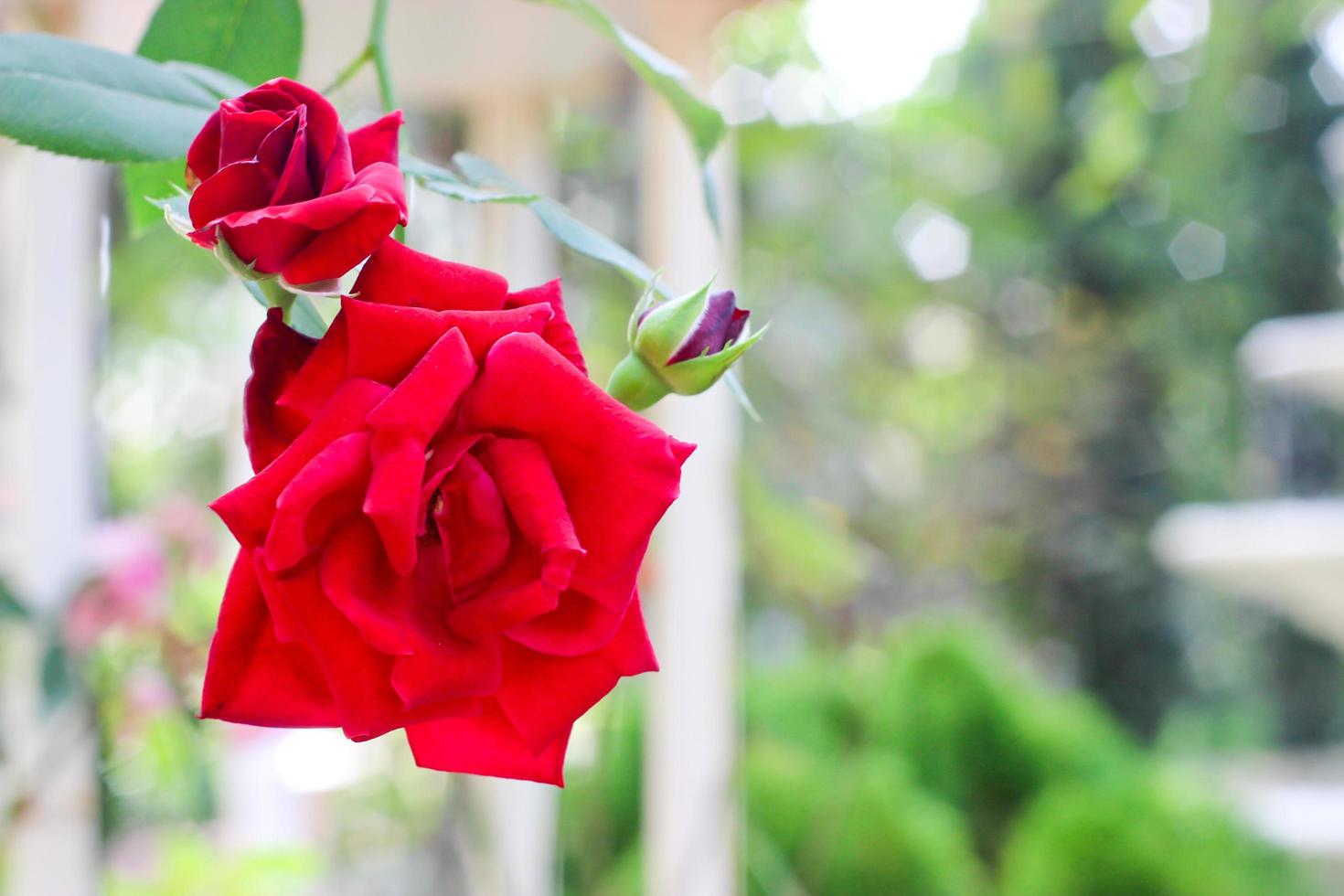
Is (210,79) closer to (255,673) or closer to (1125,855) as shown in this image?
(255,673)

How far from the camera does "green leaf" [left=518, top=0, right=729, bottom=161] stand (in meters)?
0.26

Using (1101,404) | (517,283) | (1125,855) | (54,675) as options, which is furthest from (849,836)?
(1101,404)

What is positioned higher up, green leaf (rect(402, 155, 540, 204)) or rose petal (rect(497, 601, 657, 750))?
green leaf (rect(402, 155, 540, 204))

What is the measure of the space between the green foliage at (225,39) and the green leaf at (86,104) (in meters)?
0.03

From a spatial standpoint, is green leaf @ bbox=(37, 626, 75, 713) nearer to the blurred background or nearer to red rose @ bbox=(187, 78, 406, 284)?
the blurred background

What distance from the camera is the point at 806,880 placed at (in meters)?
1.39

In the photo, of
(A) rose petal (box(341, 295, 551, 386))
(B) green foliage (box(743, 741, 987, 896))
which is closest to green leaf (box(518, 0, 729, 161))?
(A) rose petal (box(341, 295, 551, 386))

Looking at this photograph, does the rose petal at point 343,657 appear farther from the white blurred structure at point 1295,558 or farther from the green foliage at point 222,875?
the white blurred structure at point 1295,558

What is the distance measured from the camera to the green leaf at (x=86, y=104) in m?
0.22

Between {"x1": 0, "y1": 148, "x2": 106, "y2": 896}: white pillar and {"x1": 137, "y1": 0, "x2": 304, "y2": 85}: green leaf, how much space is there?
441mm

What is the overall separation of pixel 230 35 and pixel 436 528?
15 centimetres

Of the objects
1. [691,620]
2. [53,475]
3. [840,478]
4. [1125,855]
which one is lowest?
[1125,855]

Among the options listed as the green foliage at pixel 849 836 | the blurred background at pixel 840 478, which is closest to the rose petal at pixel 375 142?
the blurred background at pixel 840 478

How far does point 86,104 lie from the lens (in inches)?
9.0
